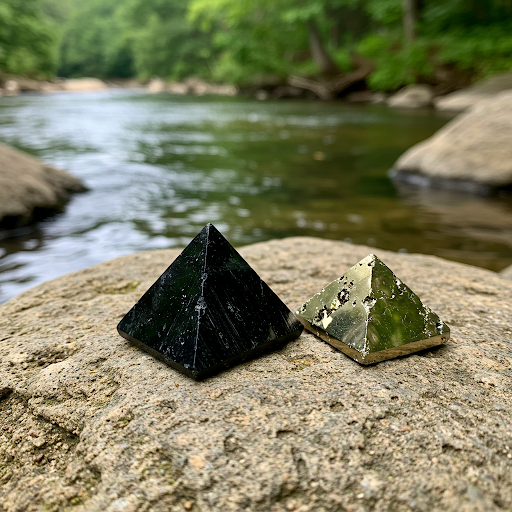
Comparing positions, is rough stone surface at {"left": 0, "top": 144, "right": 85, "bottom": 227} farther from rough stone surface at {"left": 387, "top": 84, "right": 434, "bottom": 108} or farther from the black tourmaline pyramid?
rough stone surface at {"left": 387, "top": 84, "right": 434, "bottom": 108}

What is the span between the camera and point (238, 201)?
17.5 feet

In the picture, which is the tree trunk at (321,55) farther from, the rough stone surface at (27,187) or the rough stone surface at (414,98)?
the rough stone surface at (27,187)

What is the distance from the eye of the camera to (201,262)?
140 centimetres

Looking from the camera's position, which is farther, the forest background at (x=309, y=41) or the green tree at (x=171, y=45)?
the green tree at (x=171, y=45)

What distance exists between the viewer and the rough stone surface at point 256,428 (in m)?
0.95

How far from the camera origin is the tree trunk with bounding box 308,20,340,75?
2495cm

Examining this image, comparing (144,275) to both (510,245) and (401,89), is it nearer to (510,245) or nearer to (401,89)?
(510,245)

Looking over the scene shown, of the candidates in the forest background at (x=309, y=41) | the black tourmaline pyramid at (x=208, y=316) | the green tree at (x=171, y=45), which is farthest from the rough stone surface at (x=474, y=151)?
Result: the green tree at (x=171, y=45)

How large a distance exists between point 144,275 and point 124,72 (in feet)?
229

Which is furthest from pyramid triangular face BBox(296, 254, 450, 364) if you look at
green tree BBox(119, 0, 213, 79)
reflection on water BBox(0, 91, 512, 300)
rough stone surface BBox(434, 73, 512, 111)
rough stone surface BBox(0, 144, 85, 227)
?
green tree BBox(119, 0, 213, 79)

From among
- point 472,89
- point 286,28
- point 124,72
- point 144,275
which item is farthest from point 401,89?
point 124,72

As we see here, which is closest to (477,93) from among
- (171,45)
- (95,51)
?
(171,45)

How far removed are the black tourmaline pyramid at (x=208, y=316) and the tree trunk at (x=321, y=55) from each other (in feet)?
85.0

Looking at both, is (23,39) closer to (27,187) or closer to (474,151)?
(27,187)
